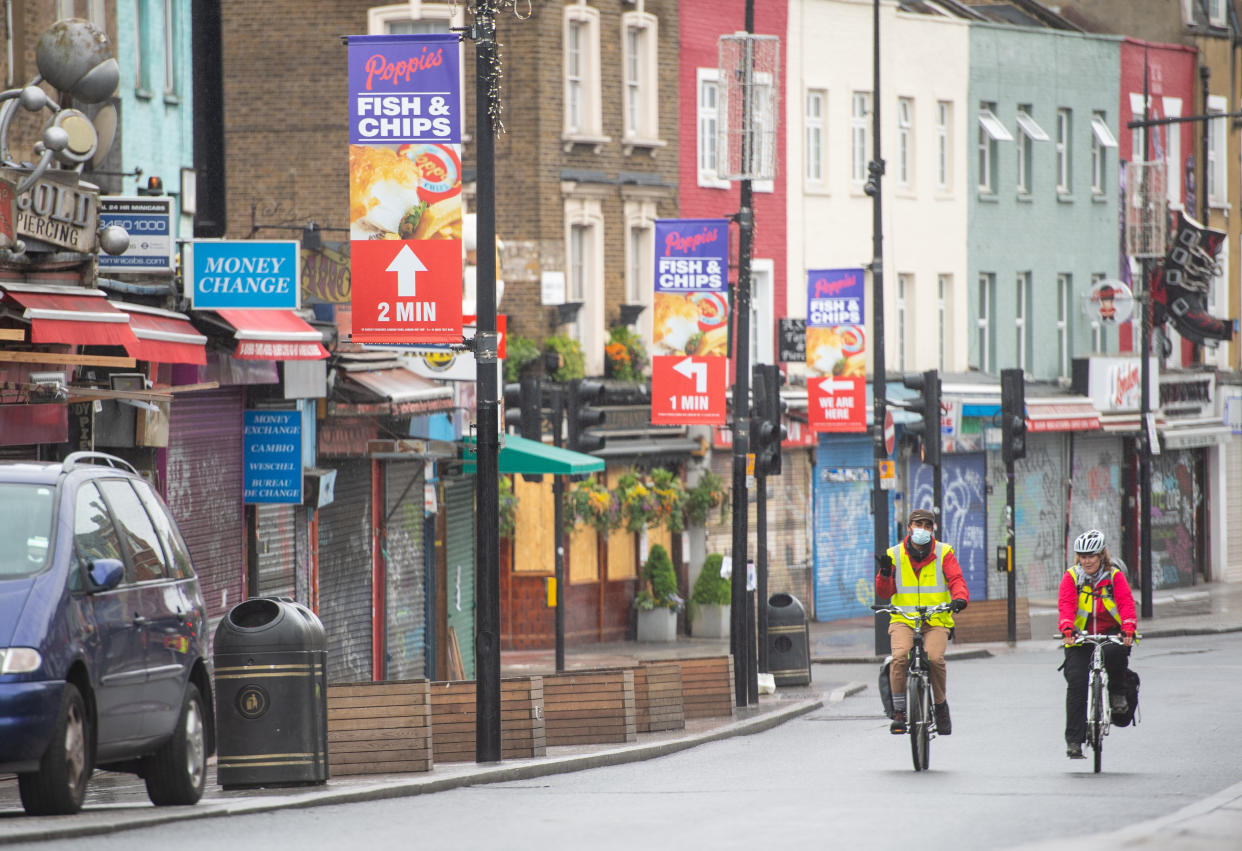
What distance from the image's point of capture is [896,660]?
639 inches

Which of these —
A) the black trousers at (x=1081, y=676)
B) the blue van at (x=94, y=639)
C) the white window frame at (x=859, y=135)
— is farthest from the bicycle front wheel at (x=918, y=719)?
the white window frame at (x=859, y=135)

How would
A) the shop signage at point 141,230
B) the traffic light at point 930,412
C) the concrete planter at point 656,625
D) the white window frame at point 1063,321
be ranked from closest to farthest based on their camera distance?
the shop signage at point 141,230, the traffic light at point 930,412, the concrete planter at point 656,625, the white window frame at point 1063,321

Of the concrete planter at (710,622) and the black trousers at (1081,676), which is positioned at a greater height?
the black trousers at (1081,676)

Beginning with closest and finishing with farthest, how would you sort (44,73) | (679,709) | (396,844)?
(396,844)
(44,73)
(679,709)

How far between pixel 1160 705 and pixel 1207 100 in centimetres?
3447

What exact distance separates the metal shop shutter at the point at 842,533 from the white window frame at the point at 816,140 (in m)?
4.82

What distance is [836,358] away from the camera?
3438cm

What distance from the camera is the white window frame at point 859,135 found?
43.6 m

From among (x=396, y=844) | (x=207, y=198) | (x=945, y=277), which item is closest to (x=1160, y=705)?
(x=207, y=198)

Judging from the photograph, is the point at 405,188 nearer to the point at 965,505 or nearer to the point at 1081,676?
the point at 1081,676

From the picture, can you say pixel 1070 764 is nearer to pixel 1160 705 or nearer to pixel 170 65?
pixel 1160 705

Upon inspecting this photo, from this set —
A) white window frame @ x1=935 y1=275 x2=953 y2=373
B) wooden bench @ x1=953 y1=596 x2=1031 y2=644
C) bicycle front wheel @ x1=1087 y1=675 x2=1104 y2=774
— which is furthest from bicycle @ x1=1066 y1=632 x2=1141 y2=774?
white window frame @ x1=935 y1=275 x2=953 y2=373

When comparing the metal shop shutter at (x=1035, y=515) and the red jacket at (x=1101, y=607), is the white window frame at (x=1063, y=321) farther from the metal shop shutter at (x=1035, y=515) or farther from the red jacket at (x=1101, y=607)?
the red jacket at (x=1101, y=607)

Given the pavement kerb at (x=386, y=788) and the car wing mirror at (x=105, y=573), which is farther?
the car wing mirror at (x=105, y=573)
